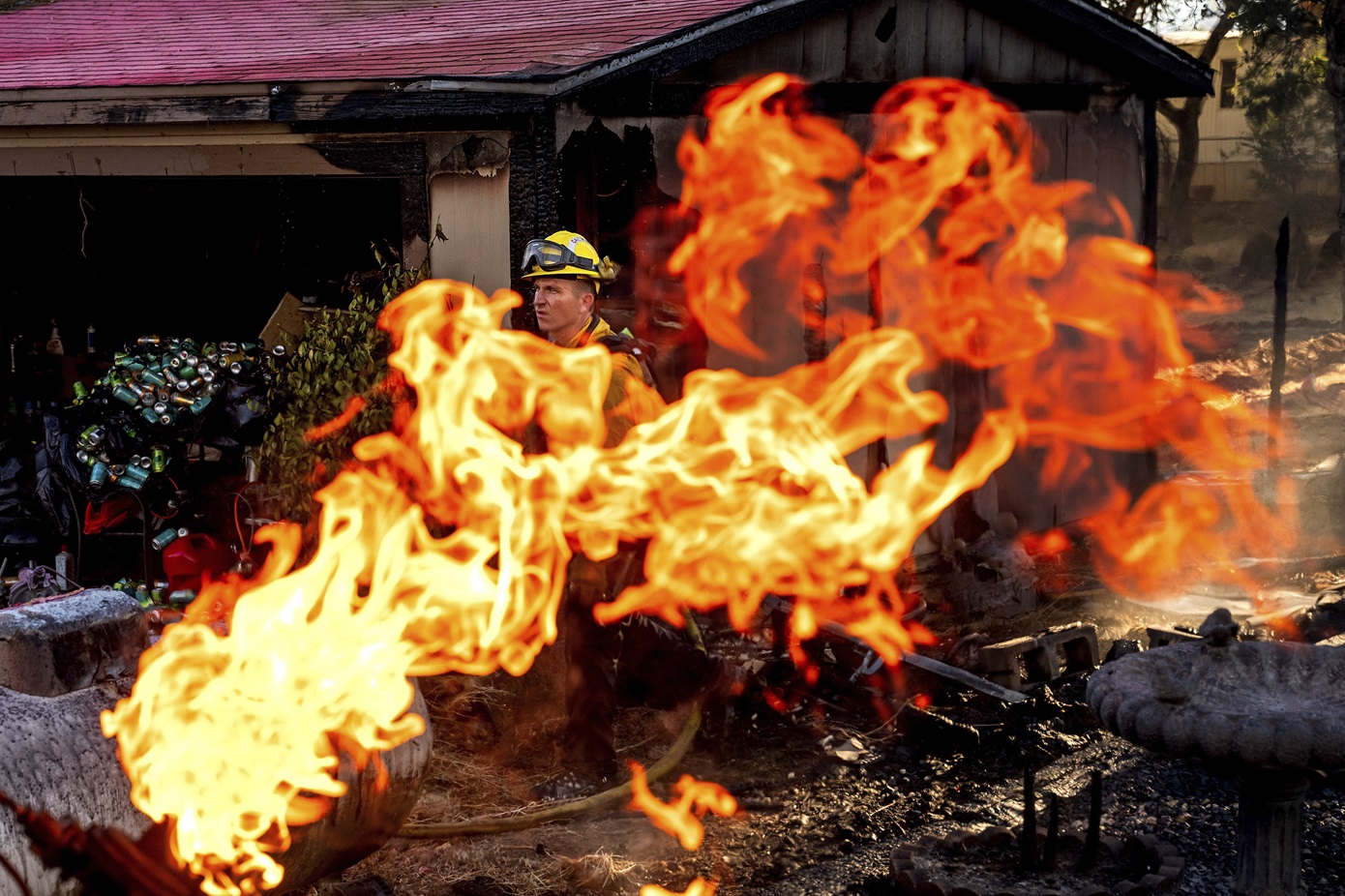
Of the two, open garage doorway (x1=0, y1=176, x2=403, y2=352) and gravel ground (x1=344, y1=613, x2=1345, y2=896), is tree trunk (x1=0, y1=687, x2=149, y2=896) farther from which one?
open garage doorway (x1=0, y1=176, x2=403, y2=352)

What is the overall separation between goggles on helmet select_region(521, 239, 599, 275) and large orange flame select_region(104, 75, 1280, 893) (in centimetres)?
44

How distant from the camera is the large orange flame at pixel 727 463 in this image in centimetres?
443

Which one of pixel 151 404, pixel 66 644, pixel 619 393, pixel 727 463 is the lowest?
pixel 66 644

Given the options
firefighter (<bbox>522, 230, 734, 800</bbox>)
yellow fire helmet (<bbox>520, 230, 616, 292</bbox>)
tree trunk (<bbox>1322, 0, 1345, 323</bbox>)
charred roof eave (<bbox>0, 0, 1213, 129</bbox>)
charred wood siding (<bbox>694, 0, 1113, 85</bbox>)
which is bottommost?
firefighter (<bbox>522, 230, 734, 800</bbox>)

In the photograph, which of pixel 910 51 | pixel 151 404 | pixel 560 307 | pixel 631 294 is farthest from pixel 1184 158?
pixel 560 307

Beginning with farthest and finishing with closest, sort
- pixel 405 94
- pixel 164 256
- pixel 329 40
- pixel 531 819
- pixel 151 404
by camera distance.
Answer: pixel 164 256
pixel 329 40
pixel 151 404
pixel 405 94
pixel 531 819

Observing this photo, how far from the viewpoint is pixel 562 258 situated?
21.1 ft

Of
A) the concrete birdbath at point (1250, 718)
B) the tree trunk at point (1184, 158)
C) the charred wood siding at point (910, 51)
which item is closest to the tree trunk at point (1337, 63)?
the charred wood siding at point (910, 51)

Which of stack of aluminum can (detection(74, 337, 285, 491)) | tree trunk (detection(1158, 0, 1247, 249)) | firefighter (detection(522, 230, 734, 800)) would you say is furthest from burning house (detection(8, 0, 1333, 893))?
tree trunk (detection(1158, 0, 1247, 249))

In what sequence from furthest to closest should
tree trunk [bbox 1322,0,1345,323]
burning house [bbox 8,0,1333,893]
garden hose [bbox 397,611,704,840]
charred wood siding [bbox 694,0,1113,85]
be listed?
tree trunk [bbox 1322,0,1345,323] < charred wood siding [bbox 694,0,1113,85] < garden hose [bbox 397,611,704,840] < burning house [bbox 8,0,1333,893]

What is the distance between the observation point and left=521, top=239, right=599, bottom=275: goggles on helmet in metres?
6.40

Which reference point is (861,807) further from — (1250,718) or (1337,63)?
(1337,63)

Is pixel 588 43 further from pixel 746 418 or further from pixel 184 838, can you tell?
pixel 184 838

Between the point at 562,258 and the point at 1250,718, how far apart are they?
3588 mm
